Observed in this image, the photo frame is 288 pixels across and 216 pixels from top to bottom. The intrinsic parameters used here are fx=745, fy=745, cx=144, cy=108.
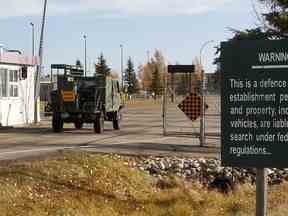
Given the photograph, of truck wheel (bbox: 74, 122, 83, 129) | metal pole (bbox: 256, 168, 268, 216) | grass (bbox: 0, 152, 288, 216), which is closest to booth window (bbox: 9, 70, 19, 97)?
truck wheel (bbox: 74, 122, 83, 129)

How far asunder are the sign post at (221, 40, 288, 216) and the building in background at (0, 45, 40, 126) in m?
25.7

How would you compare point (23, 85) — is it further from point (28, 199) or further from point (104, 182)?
point (28, 199)

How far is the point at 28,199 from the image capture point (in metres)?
11.3

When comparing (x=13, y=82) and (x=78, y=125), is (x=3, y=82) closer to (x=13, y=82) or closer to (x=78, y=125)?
(x=13, y=82)

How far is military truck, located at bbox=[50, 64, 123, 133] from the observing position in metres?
29.8

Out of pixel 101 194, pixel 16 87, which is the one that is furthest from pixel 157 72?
pixel 101 194

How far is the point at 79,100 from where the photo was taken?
30.2 m

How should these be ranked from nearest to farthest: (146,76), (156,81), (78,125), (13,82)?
(78,125) → (13,82) → (156,81) → (146,76)

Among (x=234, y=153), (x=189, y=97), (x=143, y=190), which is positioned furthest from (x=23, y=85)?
(x=234, y=153)

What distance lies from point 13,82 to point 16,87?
0.50 meters

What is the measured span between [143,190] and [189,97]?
1101cm

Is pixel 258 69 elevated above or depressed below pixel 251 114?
above

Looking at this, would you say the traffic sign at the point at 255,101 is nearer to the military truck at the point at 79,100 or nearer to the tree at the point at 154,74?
the military truck at the point at 79,100

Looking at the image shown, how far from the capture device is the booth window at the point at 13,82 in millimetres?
34906
